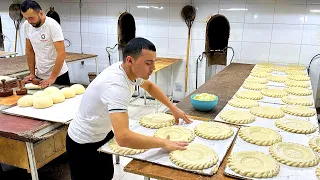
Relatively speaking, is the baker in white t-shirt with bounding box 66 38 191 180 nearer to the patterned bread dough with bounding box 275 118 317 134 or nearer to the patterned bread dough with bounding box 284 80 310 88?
the patterned bread dough with bounding box 275 118 317 134

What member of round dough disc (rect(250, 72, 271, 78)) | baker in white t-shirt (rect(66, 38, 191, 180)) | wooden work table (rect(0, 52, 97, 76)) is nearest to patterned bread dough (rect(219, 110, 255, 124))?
baker in white t-shirt (rect(66, 38, 191, 180))

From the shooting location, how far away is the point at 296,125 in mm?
1745

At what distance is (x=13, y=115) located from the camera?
2006mm

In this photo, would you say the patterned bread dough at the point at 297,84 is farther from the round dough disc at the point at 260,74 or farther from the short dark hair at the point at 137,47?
the short dark hair at the point at 137,47

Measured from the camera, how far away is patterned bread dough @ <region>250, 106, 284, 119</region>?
1.92 meters

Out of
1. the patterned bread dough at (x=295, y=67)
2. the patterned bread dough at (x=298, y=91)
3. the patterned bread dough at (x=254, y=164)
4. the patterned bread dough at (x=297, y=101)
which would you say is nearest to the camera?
the patterned bread dough at (x=254, y=164)

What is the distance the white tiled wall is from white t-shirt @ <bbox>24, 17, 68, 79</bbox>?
206 cm

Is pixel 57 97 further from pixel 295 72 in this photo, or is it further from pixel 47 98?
pixel 295 72

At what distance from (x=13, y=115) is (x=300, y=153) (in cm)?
196

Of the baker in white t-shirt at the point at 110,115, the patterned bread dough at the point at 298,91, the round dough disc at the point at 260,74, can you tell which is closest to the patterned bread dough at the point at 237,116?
the baker in white t-shirt at the point at 110,115

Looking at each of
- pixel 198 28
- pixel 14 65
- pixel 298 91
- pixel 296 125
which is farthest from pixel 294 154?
pixel 14 65

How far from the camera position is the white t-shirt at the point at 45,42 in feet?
8.82

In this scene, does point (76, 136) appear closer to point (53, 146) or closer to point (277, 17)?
point (53, 146)

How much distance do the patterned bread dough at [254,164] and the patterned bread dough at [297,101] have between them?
40.4 inches
